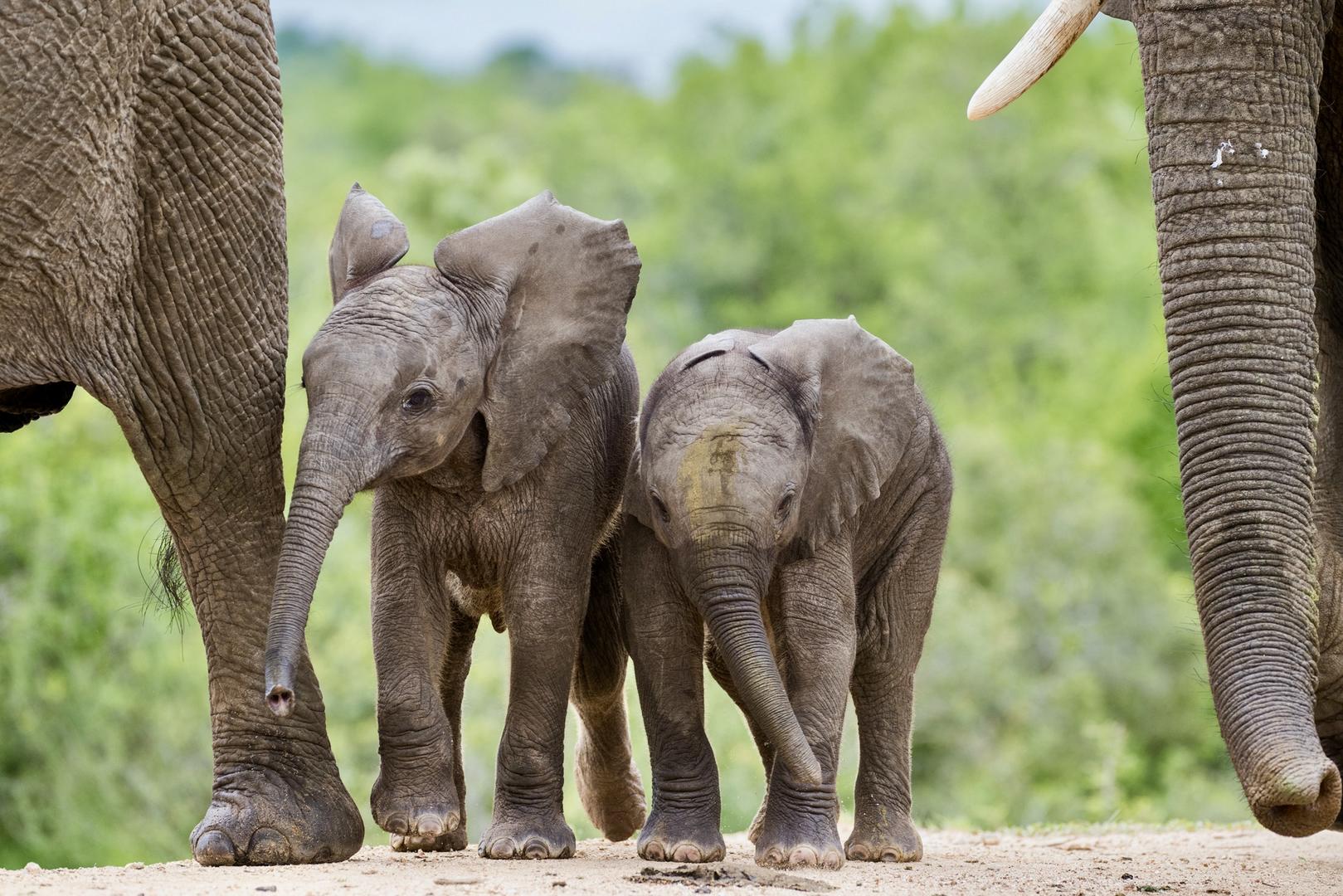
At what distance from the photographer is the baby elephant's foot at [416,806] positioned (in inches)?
211

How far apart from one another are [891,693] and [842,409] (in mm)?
932

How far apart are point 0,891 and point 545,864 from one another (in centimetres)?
137

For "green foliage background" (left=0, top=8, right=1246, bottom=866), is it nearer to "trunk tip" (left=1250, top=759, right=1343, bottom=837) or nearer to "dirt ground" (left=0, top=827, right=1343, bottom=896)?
"dirt ground" (left=0, top=827, right=1343, bottom=896)

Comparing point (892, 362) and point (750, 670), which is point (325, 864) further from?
point (892, 362)

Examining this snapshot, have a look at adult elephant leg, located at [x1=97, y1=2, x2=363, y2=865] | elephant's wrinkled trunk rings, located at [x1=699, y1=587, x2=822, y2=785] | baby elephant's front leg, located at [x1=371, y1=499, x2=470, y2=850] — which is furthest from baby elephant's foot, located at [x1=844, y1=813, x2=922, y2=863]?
adult elephant leg, located at [x1=97, y1=2, x2=363, y2=865]

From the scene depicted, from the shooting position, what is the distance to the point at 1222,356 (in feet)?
15.7

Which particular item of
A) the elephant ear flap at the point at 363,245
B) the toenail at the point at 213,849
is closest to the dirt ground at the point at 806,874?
the toenail at the point at 213,849

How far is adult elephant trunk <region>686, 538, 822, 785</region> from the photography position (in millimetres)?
5027

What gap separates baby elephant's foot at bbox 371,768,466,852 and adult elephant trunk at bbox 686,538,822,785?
2.73ft

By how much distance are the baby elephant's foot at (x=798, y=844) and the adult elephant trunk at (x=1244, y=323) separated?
108 cm

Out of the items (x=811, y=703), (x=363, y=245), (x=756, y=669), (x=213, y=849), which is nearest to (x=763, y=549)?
(x=756, y=669)

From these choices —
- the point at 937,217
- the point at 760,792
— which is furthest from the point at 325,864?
the point at 937,217

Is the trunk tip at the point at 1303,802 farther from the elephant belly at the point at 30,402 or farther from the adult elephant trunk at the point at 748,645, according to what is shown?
the elephant belly at the point at 30,402

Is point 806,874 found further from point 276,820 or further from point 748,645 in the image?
point 276,820
